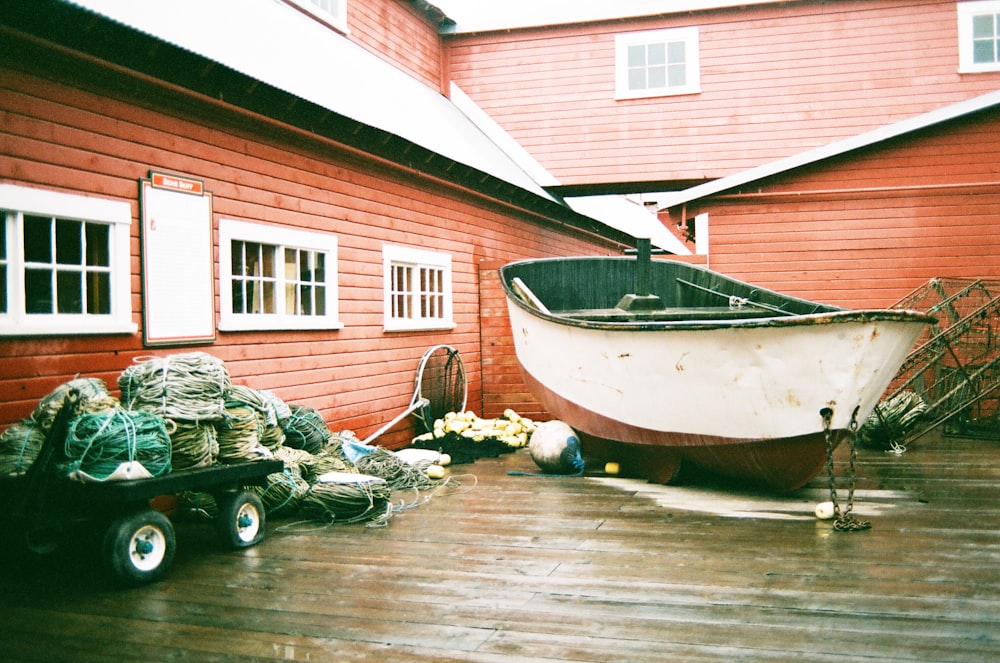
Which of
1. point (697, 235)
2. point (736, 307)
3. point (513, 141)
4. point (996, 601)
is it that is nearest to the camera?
point (996, 601)

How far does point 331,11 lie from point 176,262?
288 inches

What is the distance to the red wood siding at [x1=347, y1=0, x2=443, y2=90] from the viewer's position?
12.8m

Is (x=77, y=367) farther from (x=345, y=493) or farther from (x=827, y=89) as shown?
(x=827, y=89)

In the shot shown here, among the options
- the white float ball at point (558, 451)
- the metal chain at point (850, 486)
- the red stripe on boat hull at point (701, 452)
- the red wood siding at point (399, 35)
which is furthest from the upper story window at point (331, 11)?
the metal chain at point (850, 486)

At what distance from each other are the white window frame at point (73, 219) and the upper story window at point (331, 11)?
22.1 ft

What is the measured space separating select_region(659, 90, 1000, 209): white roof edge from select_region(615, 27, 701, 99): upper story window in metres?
2.97

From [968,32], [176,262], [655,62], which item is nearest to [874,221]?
[968,32]

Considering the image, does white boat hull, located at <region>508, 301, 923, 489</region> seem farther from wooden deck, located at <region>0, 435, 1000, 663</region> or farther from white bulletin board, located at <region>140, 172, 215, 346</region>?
white bulletin board, located at <region>140, 172, 215, 346</region>

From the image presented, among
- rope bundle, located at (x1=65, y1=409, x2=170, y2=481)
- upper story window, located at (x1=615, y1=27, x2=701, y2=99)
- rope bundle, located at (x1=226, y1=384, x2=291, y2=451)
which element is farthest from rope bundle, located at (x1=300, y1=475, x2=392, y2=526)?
upper story window, located at (x1=615, y1=27, x2=701, y2=99)

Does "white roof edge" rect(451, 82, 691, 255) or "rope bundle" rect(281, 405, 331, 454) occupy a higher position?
"white roof edge" rect(451, 82, 691, 255)

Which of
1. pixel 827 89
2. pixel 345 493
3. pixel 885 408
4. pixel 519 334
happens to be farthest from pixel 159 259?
pixel 827 89

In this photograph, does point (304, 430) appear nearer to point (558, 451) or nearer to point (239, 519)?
point (239, 519)

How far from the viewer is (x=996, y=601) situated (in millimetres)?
4020

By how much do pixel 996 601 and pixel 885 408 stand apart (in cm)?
588
